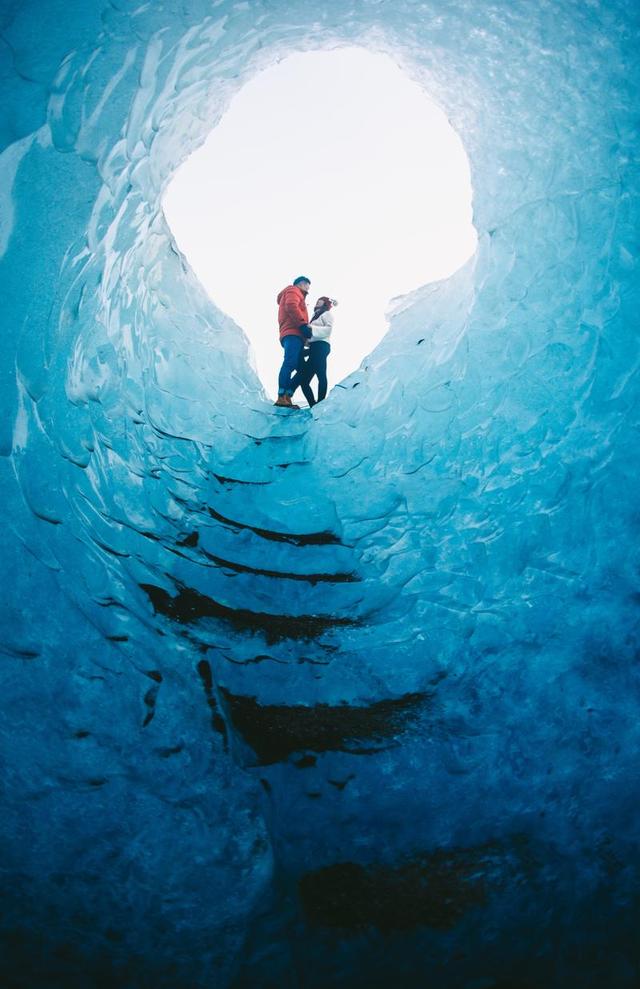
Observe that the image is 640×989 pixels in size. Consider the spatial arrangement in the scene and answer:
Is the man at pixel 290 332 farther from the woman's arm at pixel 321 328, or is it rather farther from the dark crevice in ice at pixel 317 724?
the dark crevice in ice at pixel 317 724

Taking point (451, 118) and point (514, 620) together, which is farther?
point (451, 118)

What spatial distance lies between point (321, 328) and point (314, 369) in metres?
0.36

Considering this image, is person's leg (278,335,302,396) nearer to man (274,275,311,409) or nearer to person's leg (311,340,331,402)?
man (274,275,311,409)

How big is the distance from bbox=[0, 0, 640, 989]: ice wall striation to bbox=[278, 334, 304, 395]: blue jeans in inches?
69.4

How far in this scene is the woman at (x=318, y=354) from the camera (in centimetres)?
463

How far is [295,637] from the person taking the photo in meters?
2.42

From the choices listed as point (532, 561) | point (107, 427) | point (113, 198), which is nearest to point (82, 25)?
point (113, 198)

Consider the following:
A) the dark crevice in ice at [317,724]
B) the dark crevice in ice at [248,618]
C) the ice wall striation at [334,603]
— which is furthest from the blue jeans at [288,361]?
the dark crevice in ice at [317,724]

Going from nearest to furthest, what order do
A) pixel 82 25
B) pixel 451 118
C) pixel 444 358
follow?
pixel 82 25 < pixel 451 118 < pixel 444 358

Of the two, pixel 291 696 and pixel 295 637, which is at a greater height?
pixel 295 637

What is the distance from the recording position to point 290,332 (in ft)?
15.0

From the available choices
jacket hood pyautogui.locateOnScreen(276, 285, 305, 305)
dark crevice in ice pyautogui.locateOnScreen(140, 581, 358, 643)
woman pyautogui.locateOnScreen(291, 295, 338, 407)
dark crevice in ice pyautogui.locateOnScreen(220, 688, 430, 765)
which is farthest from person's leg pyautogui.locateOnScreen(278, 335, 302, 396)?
dark crevice in ice pyautogui.locateOnScreen(220, 688, 430, 765)

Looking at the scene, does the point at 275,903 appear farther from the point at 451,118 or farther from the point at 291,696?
the point at 451,118

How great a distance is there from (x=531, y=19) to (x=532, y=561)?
2062 millimetres
